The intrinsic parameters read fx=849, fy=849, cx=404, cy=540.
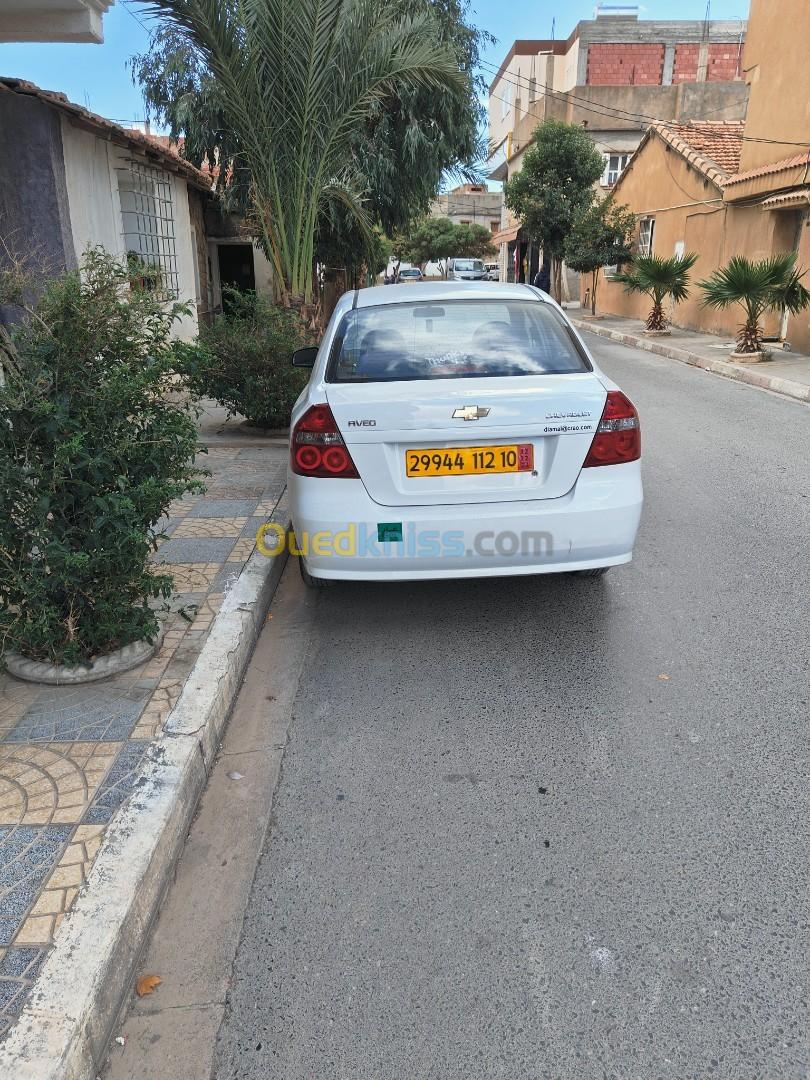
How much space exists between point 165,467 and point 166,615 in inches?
35.8

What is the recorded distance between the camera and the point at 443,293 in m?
4.82

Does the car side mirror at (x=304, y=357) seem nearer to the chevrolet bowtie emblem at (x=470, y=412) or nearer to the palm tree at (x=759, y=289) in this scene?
the chevrolet bowtie emblem at (x=470, y=412)

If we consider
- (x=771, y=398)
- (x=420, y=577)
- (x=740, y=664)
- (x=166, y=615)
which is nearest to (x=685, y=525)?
(x=740, y=664)

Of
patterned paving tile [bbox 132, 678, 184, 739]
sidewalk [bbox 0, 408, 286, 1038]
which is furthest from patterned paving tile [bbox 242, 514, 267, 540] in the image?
patterned paving tile [bbox 132, 678, 184, 739]

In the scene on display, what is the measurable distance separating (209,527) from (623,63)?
156ft

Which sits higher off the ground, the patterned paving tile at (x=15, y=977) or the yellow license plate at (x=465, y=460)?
the yellow license plate at (x=465, y=460)

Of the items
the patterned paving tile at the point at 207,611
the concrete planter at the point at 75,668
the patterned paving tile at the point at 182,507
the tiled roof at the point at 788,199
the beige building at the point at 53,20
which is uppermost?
the beige building at the point at 53,20

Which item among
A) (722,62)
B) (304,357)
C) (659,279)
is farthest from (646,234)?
(722,62)

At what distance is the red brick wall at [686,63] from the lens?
4534cm

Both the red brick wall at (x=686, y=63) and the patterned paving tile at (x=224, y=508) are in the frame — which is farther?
the red brick wall at (x=686, y=63)

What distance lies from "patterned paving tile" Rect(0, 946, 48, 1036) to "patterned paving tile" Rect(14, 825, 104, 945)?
33mm

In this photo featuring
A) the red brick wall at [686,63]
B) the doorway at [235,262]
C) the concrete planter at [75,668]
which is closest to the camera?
the concrete planter at [75,668]

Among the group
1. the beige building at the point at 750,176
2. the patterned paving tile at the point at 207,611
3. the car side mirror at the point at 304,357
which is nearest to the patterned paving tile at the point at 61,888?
the patterned paving tile at the point at 207,611

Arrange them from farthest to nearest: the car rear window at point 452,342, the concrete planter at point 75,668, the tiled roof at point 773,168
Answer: the tiled roof at point 773,168 < the car rear window at point 452,342 < the concrete planter at point 75,668
